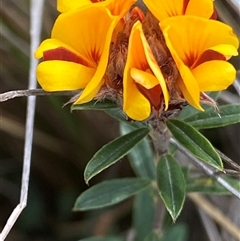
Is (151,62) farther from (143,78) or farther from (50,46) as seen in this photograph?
(50,46)

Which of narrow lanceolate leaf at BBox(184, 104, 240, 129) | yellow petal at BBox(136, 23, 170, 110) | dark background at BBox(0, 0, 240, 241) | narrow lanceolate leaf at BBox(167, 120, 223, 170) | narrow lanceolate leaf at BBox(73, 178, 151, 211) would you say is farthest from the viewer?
dark background at BBox(0, 0, 240, 241)

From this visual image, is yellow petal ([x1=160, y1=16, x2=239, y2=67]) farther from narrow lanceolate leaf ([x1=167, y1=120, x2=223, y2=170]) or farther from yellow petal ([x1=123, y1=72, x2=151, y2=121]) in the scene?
narrow lanceolate leaf ([x1=167, y1=120, x2=223, y2=170])

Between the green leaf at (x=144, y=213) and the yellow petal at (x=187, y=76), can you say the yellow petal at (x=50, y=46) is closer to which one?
the yellow petal at (x=187, y=76)

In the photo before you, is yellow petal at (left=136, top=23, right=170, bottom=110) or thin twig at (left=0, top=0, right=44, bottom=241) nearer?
yellow petal at (left=136, top=23, right=170, bottom=110)

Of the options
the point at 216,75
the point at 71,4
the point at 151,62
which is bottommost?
the point at 216,75

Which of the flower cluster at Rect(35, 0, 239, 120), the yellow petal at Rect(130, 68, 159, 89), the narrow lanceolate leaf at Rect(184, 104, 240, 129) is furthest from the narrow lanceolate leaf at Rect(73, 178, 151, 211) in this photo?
the yellow petal at Rect(130, 68, 159, 89)

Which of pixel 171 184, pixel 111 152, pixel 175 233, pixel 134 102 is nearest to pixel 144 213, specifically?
pixel 175 233

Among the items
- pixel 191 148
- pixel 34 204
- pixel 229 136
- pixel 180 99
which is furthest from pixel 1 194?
pixel 180 99
